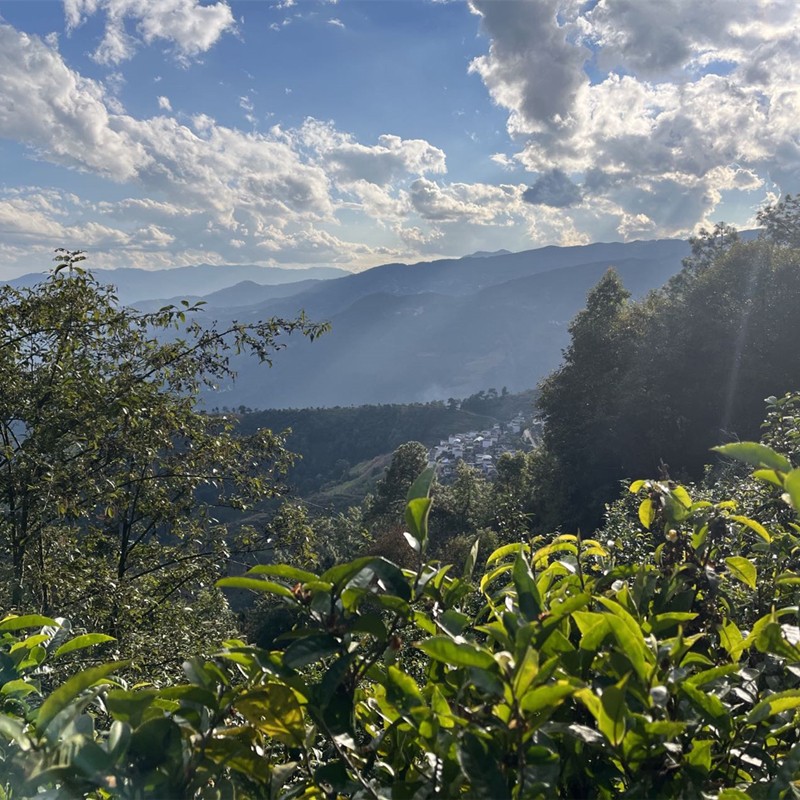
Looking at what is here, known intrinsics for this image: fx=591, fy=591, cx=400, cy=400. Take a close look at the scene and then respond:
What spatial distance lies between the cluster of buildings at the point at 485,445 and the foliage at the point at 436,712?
190 ft

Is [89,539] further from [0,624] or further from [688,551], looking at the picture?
[688,551]

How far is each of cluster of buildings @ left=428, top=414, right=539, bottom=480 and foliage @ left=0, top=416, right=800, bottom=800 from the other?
5796cm

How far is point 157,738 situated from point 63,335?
4.78 m

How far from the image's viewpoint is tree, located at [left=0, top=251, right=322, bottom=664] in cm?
450

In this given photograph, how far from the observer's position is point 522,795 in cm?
78

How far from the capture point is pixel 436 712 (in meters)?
0.91

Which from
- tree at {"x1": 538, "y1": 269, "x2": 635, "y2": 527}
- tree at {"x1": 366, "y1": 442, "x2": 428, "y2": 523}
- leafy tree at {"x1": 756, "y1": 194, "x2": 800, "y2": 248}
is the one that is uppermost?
leafy tree at {"x1": 756, "y1": 194, "x2": 800, "y2": 248}

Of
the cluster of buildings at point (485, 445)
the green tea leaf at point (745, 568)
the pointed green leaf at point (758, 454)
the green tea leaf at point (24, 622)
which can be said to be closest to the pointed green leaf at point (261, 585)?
the green tea leaf at point (24, 622)

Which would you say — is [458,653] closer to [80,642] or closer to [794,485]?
[794,485]

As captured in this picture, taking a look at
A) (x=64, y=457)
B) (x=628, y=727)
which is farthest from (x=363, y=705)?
(x=64, y=457)

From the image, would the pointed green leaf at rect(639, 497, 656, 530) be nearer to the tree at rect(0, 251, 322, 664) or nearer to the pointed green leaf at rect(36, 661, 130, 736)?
the pointed green leaf at rect(36, 661, 130, 736)

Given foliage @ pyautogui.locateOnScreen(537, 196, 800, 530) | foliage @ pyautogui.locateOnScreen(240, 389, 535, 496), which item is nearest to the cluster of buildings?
foliage @ pyautogui.locateOnScreen(240, 389, 535, 496)

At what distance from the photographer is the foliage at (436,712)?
2.63ft

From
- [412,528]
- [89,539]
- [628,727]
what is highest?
[412,528]
